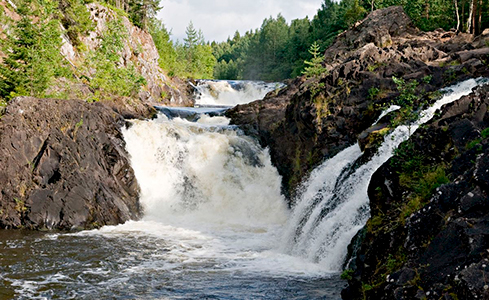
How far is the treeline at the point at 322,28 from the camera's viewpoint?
2780 cm

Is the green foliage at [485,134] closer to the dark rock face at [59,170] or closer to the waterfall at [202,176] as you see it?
the waterfall at [202,176]

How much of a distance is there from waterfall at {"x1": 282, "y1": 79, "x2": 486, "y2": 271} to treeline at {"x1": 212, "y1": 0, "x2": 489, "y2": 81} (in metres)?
16.0

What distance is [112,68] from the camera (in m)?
27.8

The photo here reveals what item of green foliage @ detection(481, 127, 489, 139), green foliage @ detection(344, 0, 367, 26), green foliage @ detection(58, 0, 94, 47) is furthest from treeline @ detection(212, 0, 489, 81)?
green foliage @ detection(58, 0, 94, 47)

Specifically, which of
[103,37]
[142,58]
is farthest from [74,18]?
[142,58]

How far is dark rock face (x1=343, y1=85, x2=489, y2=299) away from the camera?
526 centimetres

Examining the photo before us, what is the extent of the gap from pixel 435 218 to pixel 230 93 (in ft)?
127

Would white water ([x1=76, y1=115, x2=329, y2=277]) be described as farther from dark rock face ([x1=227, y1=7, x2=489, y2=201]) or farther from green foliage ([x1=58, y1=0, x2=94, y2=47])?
green foliage ([x1=58, y1=0, x2=94, y2=47])

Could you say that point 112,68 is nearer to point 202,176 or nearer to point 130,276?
point 202,176

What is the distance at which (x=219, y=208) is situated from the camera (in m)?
18.6

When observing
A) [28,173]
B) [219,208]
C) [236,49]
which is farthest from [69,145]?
[236,49]

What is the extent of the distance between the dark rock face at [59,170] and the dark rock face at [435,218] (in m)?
11.1

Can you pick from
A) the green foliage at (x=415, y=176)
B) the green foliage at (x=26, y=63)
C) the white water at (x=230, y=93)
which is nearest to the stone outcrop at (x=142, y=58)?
the white water at (x=230, y=93)

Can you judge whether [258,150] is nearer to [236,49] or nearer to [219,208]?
[219,208]
